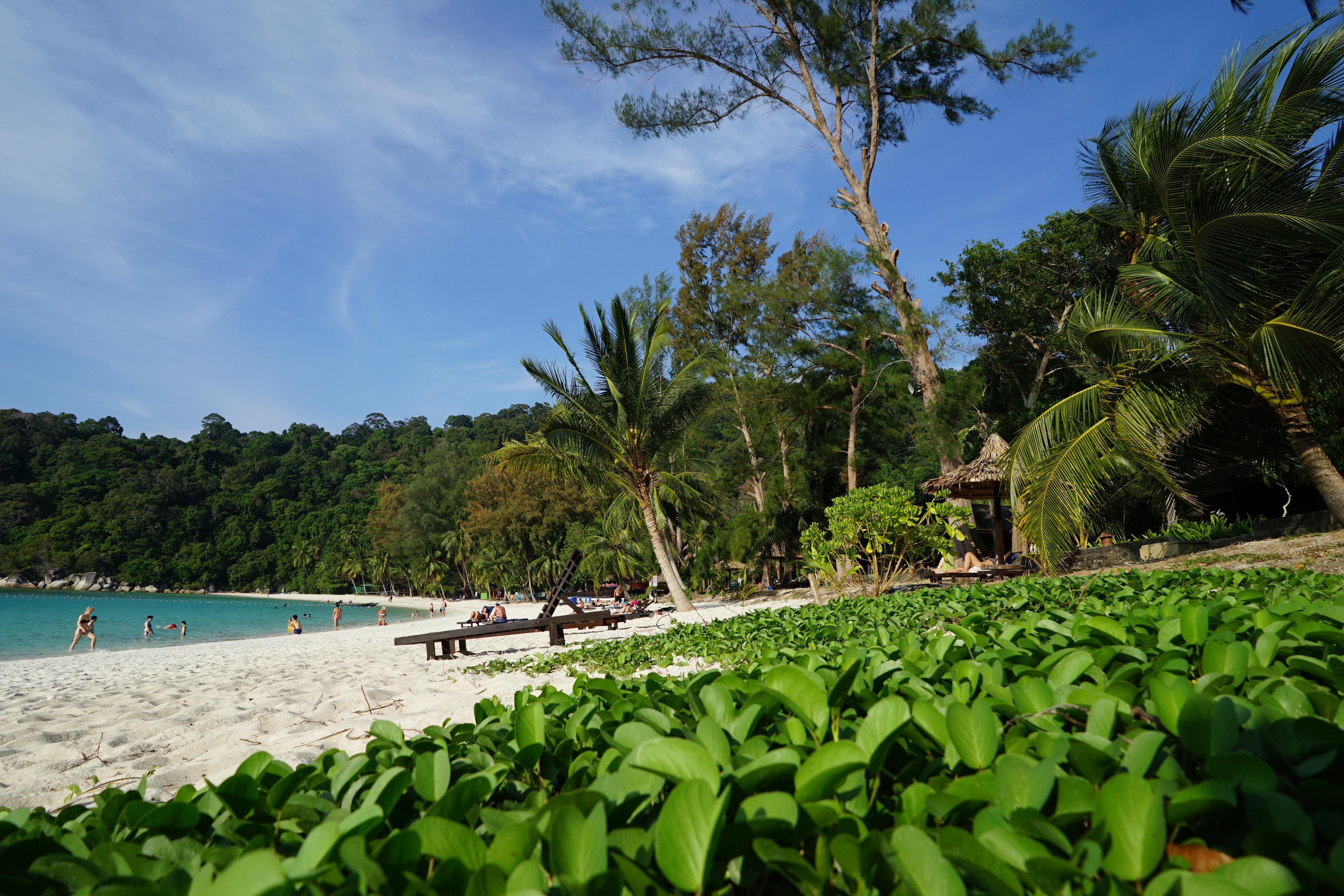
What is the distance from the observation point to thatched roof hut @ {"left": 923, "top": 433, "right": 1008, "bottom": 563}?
524 inches

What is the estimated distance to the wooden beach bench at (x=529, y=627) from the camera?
29.5 feet

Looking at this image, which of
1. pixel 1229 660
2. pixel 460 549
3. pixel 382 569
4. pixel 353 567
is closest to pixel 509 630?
pixel 1229 660

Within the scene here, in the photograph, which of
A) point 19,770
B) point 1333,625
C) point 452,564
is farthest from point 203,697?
point 452,564

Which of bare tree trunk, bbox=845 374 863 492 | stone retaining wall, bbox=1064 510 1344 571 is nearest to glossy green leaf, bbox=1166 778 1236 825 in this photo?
stone retaining wall, bbox=1064 510 1344 571

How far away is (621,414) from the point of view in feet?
45.6

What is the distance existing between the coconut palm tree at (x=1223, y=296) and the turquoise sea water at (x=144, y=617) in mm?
24524

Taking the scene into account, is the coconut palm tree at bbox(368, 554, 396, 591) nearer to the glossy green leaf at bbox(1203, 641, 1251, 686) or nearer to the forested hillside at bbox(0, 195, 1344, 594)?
the forested hillside at bbox(0, 195, 1344, 594)

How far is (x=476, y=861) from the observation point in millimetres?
727

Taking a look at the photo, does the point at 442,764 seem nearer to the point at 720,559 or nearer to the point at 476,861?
the point at 476,861

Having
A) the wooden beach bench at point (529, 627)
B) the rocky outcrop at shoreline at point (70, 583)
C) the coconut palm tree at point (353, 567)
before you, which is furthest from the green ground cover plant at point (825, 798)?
the rocky outcrop at shoreline at point (70, 583)

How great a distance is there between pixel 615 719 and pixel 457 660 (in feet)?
29.0

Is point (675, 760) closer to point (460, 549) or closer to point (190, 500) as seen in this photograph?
point (460, 549)

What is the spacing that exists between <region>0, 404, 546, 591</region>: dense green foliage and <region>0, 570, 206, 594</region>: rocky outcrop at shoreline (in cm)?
82

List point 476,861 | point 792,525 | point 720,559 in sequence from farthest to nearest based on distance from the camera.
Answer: point 720,559 → point 792,525 → point 476,861
